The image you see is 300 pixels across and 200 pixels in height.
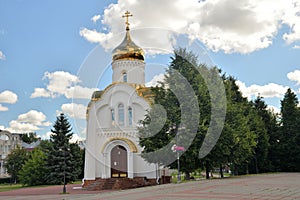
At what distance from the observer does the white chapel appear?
26.3 m

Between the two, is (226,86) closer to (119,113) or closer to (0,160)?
(119,113)

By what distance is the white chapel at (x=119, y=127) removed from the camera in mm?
26328

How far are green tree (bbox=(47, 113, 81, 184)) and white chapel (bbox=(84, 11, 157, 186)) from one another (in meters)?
7.48

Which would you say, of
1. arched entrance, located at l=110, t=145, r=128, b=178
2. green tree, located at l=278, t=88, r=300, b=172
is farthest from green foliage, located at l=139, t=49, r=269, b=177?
green tree, located at l=278, t=88, r=300, b=172

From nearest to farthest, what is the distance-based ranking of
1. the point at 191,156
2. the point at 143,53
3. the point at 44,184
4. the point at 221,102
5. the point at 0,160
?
the point at 191,156 < the point at 221,102 < the point at 143,53 < the point at 44,184 < the point at 0,160

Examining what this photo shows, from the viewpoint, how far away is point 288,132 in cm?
3400

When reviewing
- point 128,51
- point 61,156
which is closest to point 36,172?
point 61,156

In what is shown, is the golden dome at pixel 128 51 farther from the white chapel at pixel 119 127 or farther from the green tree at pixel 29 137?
the green tree at pixel 29 137

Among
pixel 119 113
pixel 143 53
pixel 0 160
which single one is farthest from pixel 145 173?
pixel 0 160

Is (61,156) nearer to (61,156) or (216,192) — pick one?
(61,156)

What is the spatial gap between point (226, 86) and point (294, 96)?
1468 centimetres

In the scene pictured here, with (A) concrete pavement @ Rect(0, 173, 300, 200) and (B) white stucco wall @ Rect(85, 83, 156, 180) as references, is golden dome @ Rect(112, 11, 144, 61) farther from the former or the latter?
(A) concrete pavement @ Rect(0, 173, 300, 200)

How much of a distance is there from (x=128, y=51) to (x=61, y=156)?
523 inches

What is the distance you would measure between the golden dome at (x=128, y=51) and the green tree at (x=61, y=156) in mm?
10751
